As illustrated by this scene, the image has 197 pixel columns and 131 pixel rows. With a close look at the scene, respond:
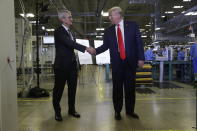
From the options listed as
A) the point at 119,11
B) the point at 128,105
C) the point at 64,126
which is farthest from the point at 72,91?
the point at 119,11

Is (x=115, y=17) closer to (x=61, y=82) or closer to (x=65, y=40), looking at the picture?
(x=65, y=40)

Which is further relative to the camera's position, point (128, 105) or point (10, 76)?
point (128, 105)

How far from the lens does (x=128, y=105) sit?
371cm

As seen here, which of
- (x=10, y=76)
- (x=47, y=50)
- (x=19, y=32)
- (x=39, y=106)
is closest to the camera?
(x=10, y=76)

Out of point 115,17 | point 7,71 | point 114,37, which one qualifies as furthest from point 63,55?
point 7,71

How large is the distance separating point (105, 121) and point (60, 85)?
858mm

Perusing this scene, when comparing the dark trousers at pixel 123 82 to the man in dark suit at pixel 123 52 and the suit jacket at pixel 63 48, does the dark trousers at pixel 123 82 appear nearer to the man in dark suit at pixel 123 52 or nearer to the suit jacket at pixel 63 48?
the man in dark suit at pixel 123 52

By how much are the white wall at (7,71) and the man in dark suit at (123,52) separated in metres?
1.62

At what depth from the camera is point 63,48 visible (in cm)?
352

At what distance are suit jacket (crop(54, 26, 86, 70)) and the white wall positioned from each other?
3.90ft

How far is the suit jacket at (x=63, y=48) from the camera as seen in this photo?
3.46 meters

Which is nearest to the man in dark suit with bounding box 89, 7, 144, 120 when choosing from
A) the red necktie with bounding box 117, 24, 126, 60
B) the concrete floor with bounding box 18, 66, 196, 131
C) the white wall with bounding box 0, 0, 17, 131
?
the red necktie with bounding box 117, 24, 126, 60

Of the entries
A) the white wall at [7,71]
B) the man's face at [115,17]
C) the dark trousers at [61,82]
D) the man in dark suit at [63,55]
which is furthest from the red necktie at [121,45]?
the white wall at [7,71]

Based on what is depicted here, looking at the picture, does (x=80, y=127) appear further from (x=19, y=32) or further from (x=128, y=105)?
(x=19, y=32)
